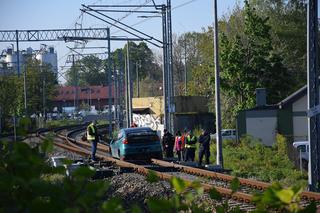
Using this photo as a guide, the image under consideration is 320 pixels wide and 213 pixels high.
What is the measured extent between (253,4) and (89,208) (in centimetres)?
6685

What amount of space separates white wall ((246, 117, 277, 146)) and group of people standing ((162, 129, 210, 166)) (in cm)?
1529

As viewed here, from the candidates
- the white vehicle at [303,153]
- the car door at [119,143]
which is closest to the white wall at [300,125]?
the white vehicle at [303,153]

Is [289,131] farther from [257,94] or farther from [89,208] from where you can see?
[89,208]

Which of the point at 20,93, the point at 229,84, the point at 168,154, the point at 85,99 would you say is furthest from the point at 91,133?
the point at 85,99

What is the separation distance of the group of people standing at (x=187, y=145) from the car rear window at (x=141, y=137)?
145cm

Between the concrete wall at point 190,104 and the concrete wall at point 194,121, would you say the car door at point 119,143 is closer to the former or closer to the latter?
the concrete wall at point 194,121

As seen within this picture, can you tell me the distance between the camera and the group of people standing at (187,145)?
25339 mm

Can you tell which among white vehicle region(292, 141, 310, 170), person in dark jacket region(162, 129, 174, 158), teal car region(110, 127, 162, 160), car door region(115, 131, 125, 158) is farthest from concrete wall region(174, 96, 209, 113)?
teal car region(110, 127, 162, 160)

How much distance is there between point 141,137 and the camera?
2692 centimetres

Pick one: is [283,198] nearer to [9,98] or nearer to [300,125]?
[300,125]

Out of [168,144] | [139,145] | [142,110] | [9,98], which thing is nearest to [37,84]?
[9,98]

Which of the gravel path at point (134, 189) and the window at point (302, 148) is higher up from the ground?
the window at point (302, 148)

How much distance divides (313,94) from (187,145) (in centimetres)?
1026

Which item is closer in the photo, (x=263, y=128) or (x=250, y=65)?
(x=263, y=128)
